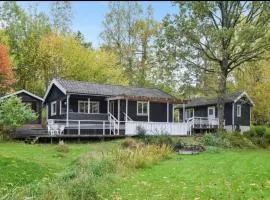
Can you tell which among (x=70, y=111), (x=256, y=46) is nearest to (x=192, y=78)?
(x=256, y=46)

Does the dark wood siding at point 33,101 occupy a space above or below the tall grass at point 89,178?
above

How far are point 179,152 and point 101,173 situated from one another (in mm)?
10092

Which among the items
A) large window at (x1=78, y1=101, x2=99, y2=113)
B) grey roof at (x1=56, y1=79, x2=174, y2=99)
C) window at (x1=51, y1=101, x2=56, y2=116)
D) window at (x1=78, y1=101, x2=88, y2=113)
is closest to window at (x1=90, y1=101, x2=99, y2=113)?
large window at (x1=78, y1=101, x2=99, y2=113)

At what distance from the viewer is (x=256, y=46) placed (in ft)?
102

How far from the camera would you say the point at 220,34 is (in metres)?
29.3

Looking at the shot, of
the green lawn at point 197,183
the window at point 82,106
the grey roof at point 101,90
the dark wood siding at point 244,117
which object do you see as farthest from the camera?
the dark wood siding at point 244,117

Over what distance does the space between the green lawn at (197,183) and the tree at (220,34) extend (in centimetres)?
1695

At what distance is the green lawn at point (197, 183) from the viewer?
31.5ft

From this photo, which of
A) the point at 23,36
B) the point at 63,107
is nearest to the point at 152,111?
the point at 63,107

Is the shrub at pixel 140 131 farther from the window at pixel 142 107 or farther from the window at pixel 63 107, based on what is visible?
the window at pixel 63 107

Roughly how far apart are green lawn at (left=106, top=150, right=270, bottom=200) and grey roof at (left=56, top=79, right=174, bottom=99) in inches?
696

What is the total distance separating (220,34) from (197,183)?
19767 mm

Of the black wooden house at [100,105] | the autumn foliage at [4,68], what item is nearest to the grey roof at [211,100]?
the black wooden house at [100,105]

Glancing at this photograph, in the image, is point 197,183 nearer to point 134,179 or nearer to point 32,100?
point 134,179
